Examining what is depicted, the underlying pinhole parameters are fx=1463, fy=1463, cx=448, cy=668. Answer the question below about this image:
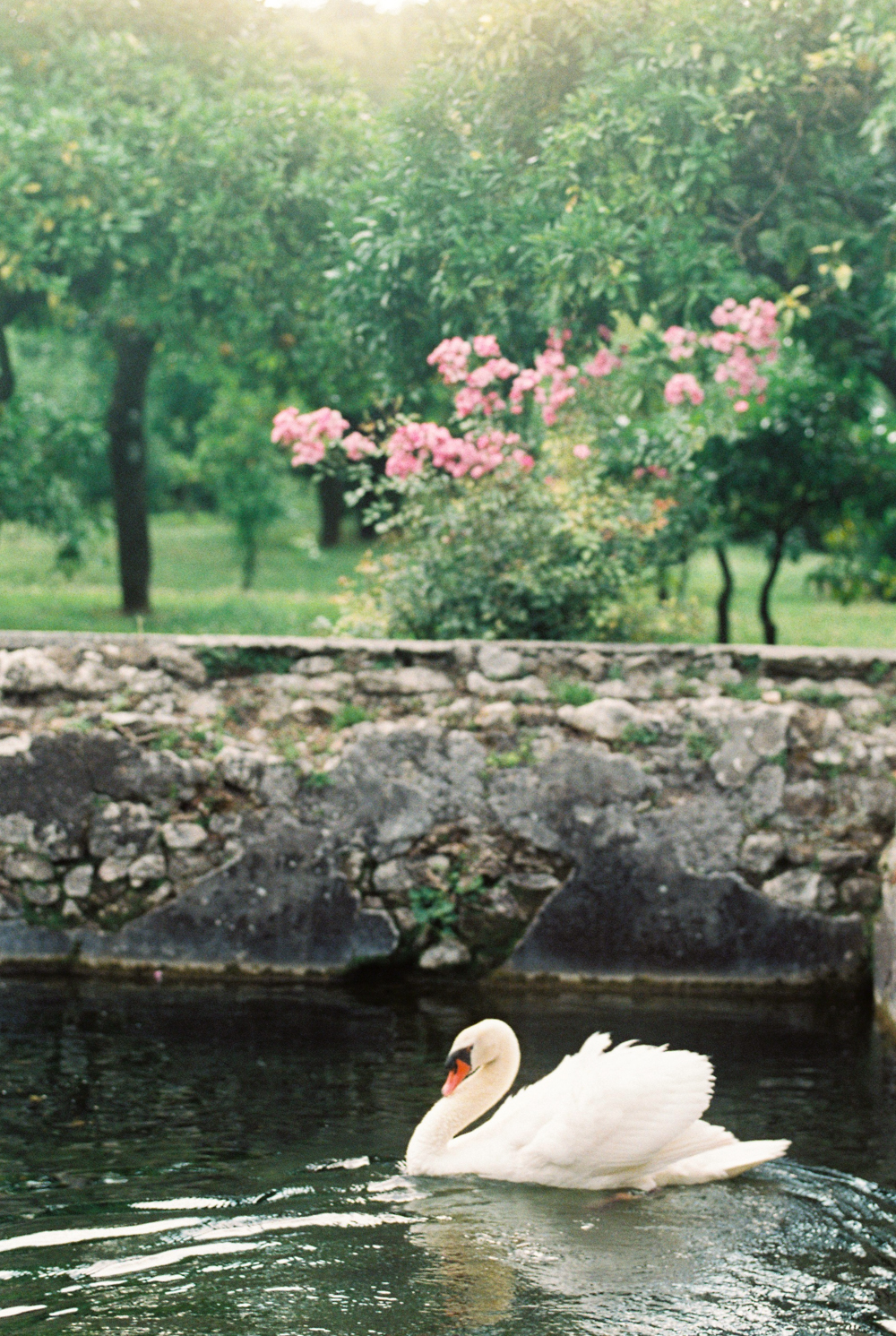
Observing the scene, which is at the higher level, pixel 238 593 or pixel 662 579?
pixel 662 579

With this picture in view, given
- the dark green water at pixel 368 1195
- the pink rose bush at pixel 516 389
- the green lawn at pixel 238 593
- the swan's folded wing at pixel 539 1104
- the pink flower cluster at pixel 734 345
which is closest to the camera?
the dark green water at pixel 368 1195

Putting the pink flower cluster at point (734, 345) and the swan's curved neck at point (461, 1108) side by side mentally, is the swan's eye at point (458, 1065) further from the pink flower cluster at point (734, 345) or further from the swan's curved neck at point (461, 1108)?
the pink flower cluster at point (734, 345)

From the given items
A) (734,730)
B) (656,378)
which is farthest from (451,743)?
(656,378)

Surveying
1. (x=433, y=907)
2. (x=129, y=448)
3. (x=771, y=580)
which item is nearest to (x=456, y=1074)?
(x=433, y=907)

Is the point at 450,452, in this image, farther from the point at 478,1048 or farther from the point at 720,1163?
the point at 720,1163

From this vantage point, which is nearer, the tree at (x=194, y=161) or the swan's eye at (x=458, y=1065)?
the swan's eye at (x=458, y=1065)

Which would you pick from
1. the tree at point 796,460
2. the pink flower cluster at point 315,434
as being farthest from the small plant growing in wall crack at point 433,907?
the tree at point 796,460

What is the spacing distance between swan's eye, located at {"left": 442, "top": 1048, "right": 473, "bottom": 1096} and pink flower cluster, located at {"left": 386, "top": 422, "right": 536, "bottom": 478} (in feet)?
17.0

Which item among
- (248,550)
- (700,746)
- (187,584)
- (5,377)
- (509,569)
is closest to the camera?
(700,746)

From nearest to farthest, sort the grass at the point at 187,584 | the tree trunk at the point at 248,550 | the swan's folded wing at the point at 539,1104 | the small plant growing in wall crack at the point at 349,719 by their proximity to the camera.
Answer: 1. the swan's folded wing at the point at 539,1104
2. the small plant growing in wall crack at the point at 349,719
3. the grass at the point at 187,584
4. the tree trunk at the point at 248,550

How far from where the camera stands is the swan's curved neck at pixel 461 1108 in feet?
18.8

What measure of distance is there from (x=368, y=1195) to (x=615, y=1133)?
95cm

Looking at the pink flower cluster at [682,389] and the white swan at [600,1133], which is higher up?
the pink flower cluster at [682,389]

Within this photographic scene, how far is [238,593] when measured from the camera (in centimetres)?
2194
